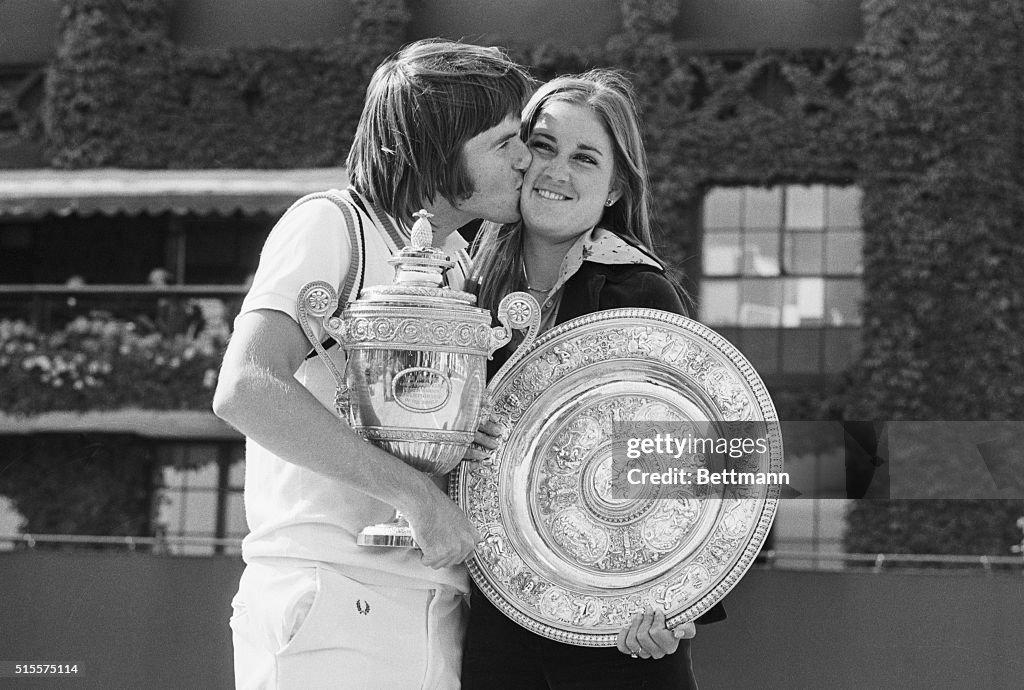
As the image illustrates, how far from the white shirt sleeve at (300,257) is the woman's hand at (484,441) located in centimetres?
22

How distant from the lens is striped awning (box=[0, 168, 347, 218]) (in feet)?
9.17

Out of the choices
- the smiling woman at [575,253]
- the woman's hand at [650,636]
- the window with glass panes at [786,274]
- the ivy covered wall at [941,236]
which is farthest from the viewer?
the window with glass panes at [786,274]

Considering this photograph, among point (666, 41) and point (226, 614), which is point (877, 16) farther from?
point (226, 614)

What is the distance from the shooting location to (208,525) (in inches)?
117

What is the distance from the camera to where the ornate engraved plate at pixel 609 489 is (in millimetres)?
1319

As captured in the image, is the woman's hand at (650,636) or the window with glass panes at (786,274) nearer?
the woman's hand at (650,636)

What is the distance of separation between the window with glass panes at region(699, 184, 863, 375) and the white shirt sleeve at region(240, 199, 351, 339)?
1.79m

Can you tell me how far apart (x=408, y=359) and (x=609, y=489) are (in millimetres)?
344

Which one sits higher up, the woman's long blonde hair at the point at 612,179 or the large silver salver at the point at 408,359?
the woman's long blonde hair at the point at 612,179

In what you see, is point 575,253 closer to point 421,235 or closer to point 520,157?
point 520,157

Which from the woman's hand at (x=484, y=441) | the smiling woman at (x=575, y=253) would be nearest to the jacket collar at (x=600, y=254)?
the smiling woman at (x=575, y=253)

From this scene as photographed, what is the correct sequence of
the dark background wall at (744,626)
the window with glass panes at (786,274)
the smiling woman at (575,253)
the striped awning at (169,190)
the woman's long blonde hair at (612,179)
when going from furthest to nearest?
the window with glass panes at (786,274), the striped awning at (169,190), the dark background wall at (744,626), the woman's long blonde hair at (612,179), the smiling woman at (575,253)

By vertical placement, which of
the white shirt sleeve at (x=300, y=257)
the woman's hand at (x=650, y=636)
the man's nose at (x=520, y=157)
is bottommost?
the woman's hand at (x=650, y=636)

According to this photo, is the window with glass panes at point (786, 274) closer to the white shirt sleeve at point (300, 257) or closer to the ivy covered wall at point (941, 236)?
the ivy covered wall at point (941, 236)
